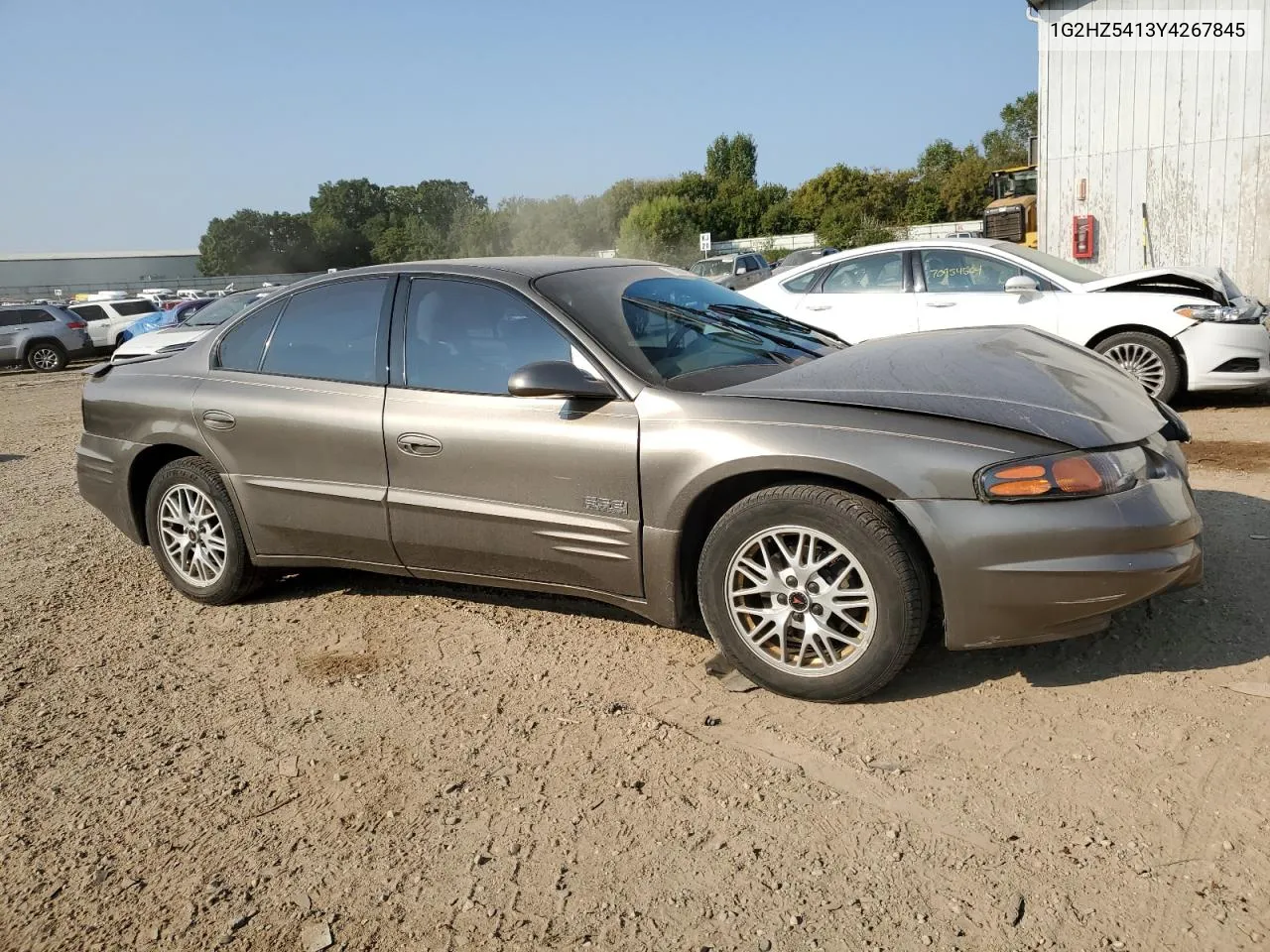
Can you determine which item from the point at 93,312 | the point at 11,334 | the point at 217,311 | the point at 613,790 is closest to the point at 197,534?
the point at 613,790

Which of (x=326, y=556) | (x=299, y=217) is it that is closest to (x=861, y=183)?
(x=299, y=217)

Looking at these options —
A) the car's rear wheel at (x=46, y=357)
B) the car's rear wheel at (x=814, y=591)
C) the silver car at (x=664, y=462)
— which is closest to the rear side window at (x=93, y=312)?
the car's rear wheel at (x=46, y=357)

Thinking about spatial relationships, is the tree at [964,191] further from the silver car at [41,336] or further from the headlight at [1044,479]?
the headlight at [1044,479]

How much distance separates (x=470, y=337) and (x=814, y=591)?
1.78 meters

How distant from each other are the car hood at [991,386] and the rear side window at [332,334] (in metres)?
1.66

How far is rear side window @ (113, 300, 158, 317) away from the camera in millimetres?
25406

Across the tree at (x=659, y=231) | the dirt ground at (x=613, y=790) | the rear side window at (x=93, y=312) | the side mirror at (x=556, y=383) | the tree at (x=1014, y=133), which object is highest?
the tree at (x=1014, y=133)

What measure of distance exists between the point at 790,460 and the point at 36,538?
525 centimetres

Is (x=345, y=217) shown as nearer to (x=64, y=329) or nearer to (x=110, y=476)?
(x=64, y=329)

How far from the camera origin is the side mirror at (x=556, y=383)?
3.63 metres

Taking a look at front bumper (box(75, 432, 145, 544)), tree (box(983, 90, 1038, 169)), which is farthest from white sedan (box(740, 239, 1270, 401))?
tree (box(983, 90, 1038, 169))

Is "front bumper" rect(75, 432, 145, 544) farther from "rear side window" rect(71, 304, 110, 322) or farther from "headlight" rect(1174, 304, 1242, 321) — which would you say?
"rear side window" rect(71, 304, 110, 322)

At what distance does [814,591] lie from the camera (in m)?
3.35

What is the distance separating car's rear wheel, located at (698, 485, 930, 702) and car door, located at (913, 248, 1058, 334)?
18.0 ft
